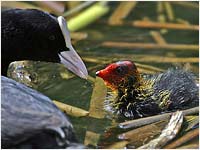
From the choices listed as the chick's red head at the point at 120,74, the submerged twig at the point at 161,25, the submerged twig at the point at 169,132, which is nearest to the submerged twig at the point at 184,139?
the submerged twig at the point at 169,132

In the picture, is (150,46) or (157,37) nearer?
(150,46)

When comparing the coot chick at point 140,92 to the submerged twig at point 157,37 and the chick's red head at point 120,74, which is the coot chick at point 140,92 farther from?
the submerged twig at point 157,37

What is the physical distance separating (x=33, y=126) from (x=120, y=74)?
1.05 meters

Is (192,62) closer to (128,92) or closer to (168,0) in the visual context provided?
(128,92)

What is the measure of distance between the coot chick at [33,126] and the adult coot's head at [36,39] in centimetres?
78

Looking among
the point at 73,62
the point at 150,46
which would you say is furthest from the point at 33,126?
the point at 150,46

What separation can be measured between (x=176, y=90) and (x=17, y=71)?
1040 mm

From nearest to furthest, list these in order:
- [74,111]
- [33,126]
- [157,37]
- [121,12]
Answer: [33,126], [74,111], [157,37], [121,12]

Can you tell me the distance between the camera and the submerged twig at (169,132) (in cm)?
357

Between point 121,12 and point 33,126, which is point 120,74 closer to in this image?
point 33,126

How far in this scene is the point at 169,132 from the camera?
146 inches

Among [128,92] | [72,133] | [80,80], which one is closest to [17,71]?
[80,80]

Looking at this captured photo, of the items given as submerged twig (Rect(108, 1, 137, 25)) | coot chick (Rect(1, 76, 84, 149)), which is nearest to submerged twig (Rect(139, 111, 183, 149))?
coot chick (Rect(1, 76, 84, 149))

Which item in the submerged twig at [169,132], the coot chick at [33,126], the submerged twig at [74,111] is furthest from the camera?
the submerged twig at [74,111]
